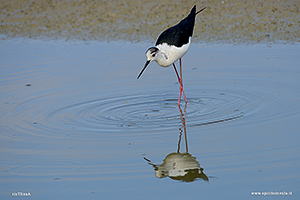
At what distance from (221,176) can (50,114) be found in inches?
98.4

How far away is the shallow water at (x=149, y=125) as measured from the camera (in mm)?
3623

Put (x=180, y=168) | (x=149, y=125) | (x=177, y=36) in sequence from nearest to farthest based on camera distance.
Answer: (x=180, y=168), (x=149, y=125), (x=177, y=36)

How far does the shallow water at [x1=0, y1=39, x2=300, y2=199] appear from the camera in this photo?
362 centimetres

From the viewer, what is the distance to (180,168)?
3885mm

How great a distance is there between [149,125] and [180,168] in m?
1.03

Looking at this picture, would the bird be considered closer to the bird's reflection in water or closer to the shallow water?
the shallow water

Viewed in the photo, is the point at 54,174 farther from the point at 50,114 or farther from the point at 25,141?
the point at 50,114

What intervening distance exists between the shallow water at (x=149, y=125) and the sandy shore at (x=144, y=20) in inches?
26.8

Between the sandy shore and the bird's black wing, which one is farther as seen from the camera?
the sandy shore

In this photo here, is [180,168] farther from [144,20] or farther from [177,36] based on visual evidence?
[144,20]

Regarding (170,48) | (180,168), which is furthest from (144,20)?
(180,168)

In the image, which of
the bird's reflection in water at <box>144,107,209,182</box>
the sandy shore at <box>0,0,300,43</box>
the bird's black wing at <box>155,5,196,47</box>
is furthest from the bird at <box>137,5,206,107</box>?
the sandy shore at <box>0,0,300,43</box>

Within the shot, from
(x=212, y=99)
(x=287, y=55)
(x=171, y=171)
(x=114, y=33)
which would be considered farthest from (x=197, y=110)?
(x=114, y=33)

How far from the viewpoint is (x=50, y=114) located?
5340 mm
